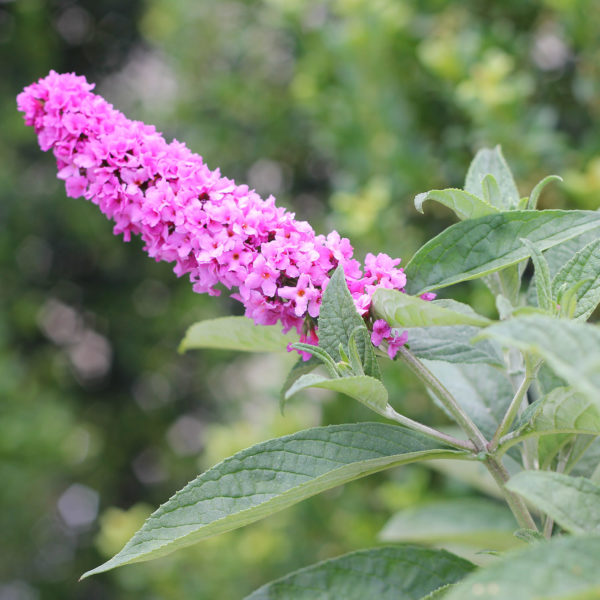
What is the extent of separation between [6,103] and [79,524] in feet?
7.26

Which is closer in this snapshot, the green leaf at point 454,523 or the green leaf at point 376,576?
the green leaf at point 376,576

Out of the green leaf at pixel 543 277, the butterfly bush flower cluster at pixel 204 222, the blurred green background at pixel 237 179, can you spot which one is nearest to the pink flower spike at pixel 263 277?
the butterfly bush flower cluster at pixel 204 222

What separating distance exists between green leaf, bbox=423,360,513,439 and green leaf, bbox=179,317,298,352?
0.19 meters

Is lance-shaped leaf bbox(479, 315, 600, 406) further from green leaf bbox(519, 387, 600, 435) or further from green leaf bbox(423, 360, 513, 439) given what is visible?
green leaf bbox(423, 360, 513, 439)

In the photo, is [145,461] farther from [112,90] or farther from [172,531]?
[172,531]

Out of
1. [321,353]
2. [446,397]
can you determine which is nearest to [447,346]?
[446,397]

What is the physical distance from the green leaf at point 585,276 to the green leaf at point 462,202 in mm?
85

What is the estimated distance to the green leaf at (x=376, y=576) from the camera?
71cm

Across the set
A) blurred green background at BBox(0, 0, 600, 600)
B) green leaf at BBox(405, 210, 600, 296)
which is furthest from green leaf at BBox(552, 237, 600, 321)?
blurred green background at BBox(0, 0, 600, 600)

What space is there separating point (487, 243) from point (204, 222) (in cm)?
27

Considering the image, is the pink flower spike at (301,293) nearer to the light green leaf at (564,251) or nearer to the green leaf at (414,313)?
the green leaf at (414,313)

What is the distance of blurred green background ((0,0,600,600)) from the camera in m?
1.67

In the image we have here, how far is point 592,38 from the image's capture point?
1.64 m

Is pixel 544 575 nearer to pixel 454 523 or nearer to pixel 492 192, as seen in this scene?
pixel 492 192
